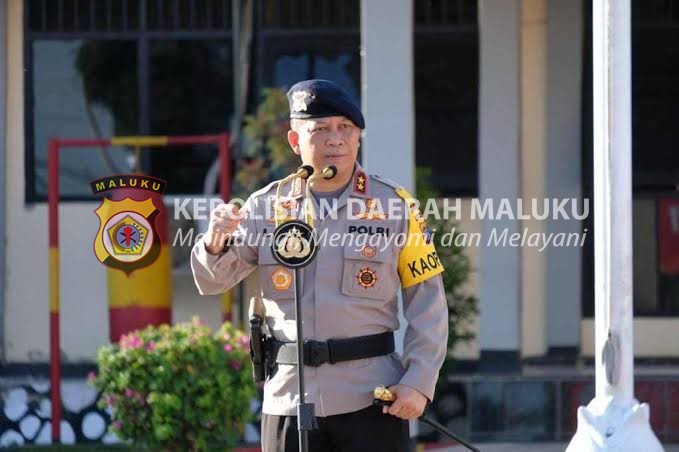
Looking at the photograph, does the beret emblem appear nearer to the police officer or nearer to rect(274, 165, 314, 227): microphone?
the police officer

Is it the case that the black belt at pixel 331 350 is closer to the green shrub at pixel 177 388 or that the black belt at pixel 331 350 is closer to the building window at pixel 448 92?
the green shrub at pixel 177 388

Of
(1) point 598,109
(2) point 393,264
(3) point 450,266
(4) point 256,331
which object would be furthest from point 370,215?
(3) point 450,266

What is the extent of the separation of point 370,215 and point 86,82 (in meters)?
5.71

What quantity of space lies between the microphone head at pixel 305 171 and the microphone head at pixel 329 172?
4 centimetres

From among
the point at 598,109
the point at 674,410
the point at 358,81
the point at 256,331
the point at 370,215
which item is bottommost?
the point at 674,410

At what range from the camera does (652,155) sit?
9.21 meters

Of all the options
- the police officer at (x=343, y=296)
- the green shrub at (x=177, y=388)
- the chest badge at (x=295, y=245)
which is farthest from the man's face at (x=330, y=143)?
the green shrub at (x=177, y=388)

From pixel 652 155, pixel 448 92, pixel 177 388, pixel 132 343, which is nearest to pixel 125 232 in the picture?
pixel 132 343

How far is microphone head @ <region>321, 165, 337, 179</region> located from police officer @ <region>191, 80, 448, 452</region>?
0.04 meters

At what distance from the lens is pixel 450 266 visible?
8.02 metres

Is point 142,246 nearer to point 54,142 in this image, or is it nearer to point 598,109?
point 54,142

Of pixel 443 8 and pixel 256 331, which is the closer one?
pixel 256 331

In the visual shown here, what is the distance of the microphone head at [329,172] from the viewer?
4.07 m

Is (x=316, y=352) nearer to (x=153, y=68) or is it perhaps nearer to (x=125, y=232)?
(x=125, y=232)
